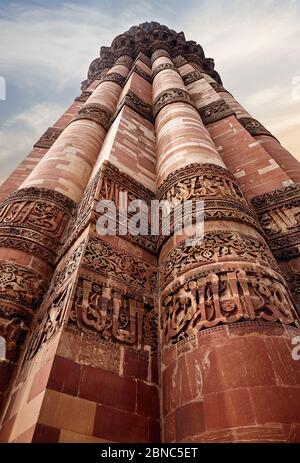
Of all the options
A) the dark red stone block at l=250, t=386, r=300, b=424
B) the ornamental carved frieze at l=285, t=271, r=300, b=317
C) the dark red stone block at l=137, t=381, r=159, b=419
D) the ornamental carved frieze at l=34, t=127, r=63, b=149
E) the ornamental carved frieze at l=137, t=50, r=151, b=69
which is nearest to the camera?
the dark red stone block at l=250, t=386, r=300, b=424

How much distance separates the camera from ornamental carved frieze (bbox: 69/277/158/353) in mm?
2357

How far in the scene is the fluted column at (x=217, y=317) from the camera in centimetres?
188

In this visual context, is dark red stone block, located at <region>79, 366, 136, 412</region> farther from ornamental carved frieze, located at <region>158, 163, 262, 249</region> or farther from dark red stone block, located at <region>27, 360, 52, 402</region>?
ornamental carved frieze, located at <region>158, 163, 262, 249</region>

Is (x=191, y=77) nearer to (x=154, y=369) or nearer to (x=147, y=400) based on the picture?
(x=154, y=369)

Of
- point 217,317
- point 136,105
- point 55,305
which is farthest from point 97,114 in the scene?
point 217,317

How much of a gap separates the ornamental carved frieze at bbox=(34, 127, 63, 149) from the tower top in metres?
6.11

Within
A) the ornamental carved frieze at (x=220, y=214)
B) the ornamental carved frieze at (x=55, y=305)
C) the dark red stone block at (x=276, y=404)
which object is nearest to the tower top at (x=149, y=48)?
the ornamental carved frieze at (x=220, y=214)

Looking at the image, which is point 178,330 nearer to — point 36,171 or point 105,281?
point 105,281

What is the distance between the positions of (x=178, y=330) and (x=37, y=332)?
4.10ft

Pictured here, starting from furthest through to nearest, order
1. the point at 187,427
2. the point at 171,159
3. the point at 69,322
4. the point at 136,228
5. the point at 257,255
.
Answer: the point at 171,159 < the point at 136,228 < the point at 257,255 < the point at 69,322 < the point at 187,427

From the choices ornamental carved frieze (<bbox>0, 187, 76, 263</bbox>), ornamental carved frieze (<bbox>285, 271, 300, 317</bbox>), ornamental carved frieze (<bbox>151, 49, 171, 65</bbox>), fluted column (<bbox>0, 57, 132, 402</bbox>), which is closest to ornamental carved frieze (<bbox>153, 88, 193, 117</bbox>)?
fluted column (<bbox>0, 57, 132, 402</bbox>)

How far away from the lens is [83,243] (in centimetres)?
305

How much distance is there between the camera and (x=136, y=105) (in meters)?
7.39

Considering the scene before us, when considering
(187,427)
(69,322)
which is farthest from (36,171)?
(187,427)
